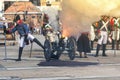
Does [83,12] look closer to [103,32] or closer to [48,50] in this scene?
[48,50]

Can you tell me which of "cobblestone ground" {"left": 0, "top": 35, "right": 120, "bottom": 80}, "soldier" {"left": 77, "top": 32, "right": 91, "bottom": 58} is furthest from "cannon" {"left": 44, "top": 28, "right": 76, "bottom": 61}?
"soldier" {"left": 77, "top": 32, "right": 91, "bottom": 58}

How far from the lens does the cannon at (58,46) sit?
18.1 meters

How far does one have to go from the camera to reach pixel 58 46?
18281mm

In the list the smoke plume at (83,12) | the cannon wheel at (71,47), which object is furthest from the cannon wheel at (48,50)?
the smoke plume at (83,12)

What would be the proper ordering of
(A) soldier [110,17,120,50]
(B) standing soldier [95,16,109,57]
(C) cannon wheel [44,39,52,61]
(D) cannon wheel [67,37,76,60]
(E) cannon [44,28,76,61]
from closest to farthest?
1. (D) cannon wheel [67,37,76,60]
2. (E) cannon [44,28,76,61]
3. (C) cannon wheel [44,39,52,61]
4. (B) standing soldier [95,16,109,57]
5. (A) soldier [110,17,120,50]

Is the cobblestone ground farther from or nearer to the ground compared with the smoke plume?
nearer to the ground

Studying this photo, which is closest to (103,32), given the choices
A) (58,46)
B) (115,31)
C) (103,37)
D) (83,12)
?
(103,37)

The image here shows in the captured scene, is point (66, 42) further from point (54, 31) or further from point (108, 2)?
point (108, 2)

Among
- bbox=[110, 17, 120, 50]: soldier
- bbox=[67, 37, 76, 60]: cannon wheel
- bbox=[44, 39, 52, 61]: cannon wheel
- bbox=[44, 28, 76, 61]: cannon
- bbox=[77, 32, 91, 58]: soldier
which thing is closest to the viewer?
bbox=[67, 37, 76, 60]: cannon wheel

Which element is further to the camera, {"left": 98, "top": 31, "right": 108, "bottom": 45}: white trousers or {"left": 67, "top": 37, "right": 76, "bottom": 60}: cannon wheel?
{"left": 98, "top": 31, "right": 108, "bottom": 45}: white trousers

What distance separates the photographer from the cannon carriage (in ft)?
59.5

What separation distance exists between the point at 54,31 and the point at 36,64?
245 centimetres

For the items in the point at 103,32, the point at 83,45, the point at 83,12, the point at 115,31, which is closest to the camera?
the point at 83,12

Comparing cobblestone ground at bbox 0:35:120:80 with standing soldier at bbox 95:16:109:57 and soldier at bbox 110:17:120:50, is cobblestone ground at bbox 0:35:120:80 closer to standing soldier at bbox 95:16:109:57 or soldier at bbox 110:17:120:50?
standing soldier at bbox 95:16:109:57
